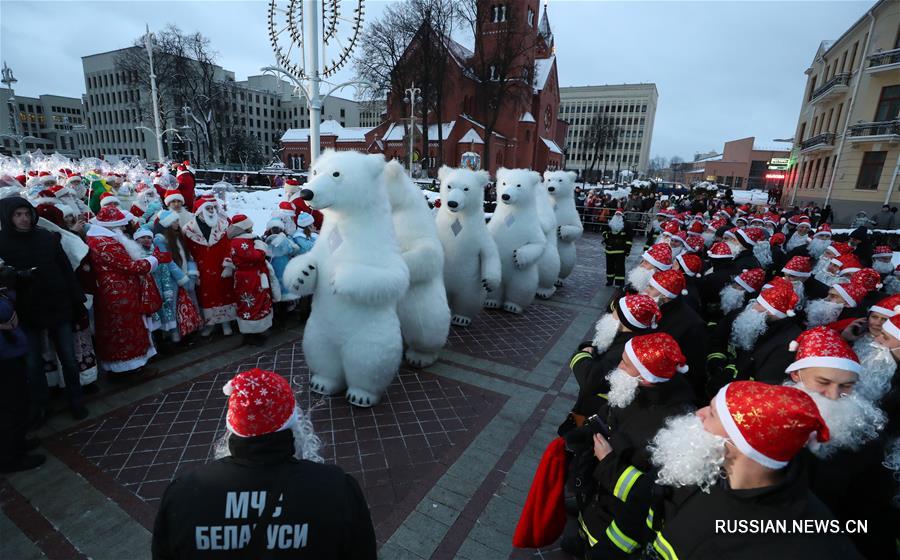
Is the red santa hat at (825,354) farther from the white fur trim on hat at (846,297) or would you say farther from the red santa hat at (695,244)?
the red santa hat at (695,244)

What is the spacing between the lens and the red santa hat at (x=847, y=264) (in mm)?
4372

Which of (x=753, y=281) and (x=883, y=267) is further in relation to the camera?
(x=883, y=267)

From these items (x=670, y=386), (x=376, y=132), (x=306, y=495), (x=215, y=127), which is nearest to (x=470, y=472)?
(x=670, y=386)

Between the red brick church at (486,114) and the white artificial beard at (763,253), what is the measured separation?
78.6 ft

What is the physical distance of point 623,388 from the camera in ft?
7.02

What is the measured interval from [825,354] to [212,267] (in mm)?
5788

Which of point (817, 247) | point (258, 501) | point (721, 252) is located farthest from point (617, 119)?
point (258, 501)

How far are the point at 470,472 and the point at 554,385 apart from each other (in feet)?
6.09

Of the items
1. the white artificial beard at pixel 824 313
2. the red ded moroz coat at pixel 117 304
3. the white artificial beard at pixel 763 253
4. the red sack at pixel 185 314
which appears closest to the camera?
the white artificial beard at pixel 824 313

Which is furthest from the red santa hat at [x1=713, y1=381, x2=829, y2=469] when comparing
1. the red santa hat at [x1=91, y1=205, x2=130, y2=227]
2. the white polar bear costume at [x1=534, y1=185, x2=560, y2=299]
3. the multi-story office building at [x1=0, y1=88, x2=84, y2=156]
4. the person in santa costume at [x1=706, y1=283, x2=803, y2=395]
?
the multi-story office building at [x1=0, y1=88, x2=84, y2=156]

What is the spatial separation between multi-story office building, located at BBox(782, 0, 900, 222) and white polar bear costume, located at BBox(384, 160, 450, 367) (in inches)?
1032

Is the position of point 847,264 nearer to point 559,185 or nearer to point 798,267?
point 798,267

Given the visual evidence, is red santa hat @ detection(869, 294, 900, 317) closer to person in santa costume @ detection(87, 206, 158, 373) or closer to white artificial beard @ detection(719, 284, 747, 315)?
white artificial beard @ detection(719, 284, 747, 315)

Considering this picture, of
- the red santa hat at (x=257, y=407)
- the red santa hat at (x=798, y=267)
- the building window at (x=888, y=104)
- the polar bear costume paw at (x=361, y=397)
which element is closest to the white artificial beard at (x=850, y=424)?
the red santa hat at (x=257, y=407)
